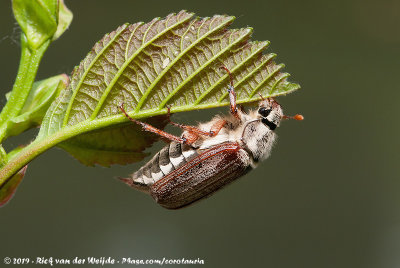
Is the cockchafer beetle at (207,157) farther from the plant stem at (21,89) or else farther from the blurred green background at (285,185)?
the blurred green background at (285,185)

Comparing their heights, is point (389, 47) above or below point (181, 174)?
above

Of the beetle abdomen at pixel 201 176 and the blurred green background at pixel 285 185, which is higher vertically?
the blurred green background at pixel 285 185

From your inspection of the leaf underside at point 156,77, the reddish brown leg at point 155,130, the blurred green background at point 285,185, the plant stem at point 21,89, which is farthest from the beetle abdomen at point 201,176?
the blurred green background at point 285,185

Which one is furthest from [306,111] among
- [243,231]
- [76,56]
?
[76,56]

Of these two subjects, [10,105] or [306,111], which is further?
[306,111]

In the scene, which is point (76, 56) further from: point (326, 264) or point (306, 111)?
point (326, 264)

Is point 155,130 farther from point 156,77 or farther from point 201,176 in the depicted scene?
point 201,176

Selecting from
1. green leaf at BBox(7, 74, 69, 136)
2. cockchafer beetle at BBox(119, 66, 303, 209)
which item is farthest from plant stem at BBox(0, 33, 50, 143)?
cockchafer beetle at BBox(119, 66, 303, 209)
